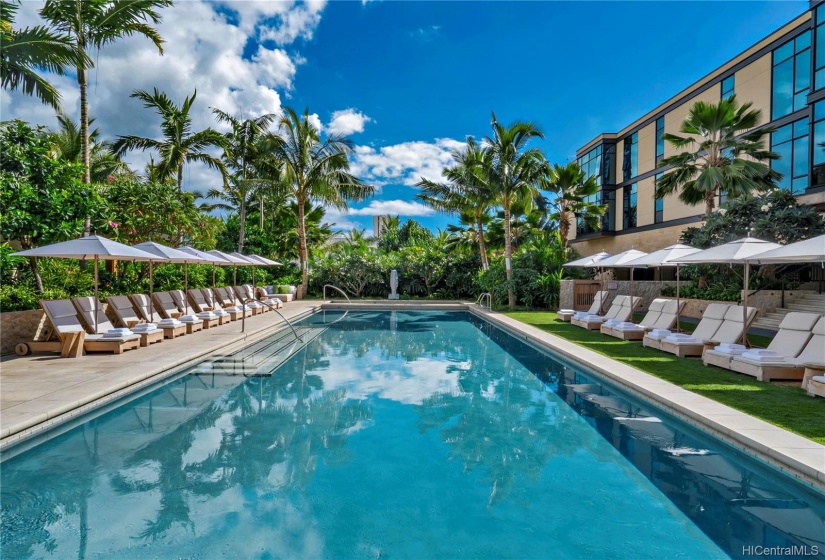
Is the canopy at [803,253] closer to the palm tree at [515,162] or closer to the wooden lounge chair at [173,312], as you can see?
the palm tree at [515,162]

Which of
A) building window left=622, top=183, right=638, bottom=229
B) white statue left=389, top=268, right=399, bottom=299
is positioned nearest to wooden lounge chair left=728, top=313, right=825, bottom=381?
white statue left=389, top=268, right=399, bottom=299

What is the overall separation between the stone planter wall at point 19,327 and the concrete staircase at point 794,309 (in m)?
18.7

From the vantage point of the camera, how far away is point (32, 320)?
8.77 metres

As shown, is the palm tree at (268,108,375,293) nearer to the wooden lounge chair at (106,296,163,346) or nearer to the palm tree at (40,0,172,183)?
the palm tree at (40,0,172,183)

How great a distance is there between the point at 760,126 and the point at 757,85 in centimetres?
198

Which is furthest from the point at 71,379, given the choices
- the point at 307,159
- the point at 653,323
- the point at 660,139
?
the point at 660,139

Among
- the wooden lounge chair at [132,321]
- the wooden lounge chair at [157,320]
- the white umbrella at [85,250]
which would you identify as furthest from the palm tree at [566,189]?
the white umbrella at [85,250]

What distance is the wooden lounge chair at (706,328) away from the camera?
947 cm

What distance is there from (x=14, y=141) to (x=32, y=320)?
3.76 meters

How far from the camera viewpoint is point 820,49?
16.2m

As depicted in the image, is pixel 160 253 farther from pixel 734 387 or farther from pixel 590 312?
pixel 590 312

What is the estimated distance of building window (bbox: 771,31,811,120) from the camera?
59.0 feet

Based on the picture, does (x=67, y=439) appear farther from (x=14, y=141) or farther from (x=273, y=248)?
(x=273, y=248)

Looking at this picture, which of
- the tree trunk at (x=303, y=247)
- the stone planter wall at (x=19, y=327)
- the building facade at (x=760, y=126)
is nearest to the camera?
the stone planter wall at (x=19, y=327)
